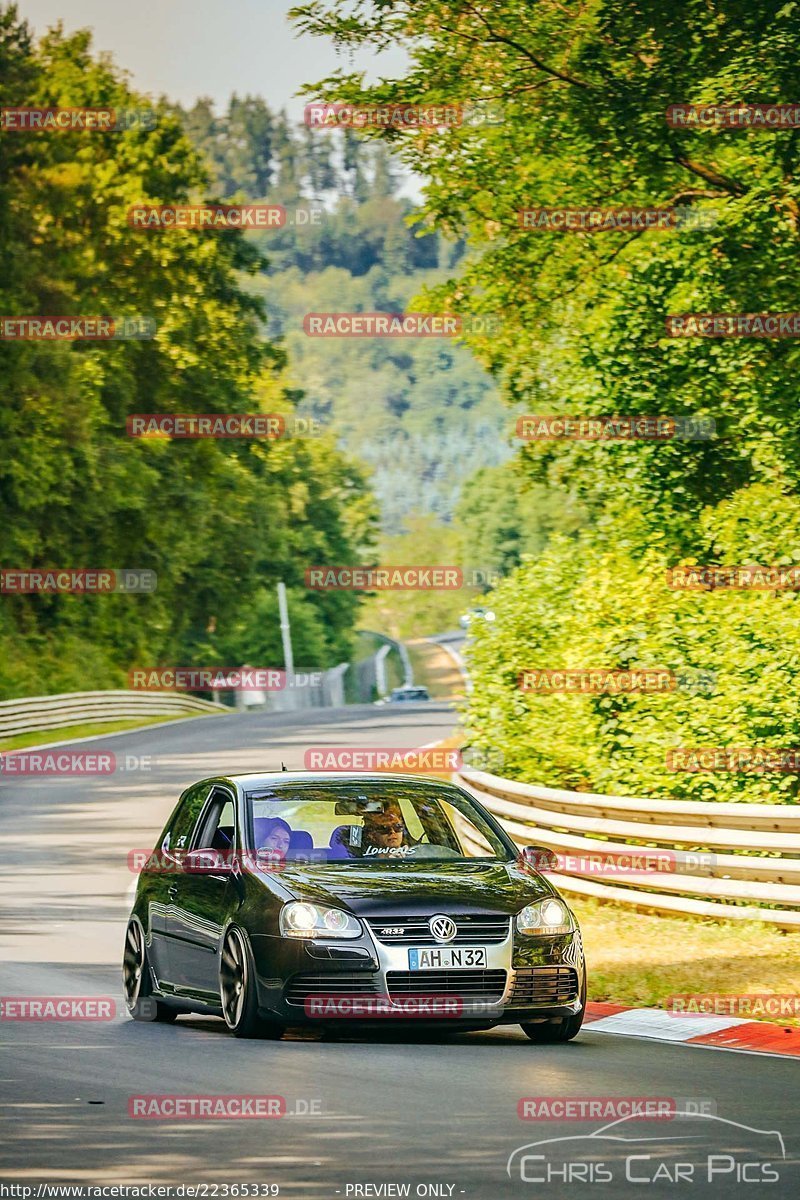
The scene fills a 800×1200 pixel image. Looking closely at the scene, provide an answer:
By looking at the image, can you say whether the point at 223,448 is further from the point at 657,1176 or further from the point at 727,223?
the point at 657,1176

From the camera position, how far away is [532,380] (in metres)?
29.8

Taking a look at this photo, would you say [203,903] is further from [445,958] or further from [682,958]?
[682,958]

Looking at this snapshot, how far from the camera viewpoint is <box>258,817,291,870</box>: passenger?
36.3 feet

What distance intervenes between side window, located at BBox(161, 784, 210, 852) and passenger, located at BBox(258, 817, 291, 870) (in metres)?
0.96

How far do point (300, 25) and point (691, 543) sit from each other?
338 inches

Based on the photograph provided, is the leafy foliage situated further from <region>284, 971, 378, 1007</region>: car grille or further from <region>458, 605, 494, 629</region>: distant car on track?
<region>284, 971, 378, 1007</region>: car grille

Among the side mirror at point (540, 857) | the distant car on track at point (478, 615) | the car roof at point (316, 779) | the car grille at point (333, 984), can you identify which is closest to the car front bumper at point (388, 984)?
the car grille at point (333, 984)

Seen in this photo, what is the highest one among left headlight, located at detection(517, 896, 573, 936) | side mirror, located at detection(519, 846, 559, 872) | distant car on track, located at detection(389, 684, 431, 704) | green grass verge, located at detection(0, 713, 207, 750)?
side mirror, located at detection(519, 846, 559, 872)

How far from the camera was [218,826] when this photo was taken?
1188cm

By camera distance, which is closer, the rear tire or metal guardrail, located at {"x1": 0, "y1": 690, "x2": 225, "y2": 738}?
the rear tire

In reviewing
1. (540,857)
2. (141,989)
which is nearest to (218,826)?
(141,989)

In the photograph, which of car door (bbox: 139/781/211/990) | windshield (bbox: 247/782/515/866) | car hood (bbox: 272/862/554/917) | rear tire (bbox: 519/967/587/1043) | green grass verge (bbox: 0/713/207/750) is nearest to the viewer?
car hood (bbox: 272/862/554/917)

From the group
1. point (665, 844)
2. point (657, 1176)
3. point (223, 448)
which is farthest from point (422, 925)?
point (223, 448)

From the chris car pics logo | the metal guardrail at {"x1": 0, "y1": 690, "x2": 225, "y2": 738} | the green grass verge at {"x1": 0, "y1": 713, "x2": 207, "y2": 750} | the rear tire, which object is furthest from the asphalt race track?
the metal guardrail at {"x1": 0, "y1": 690, "x2": 225, "y2": 738}
